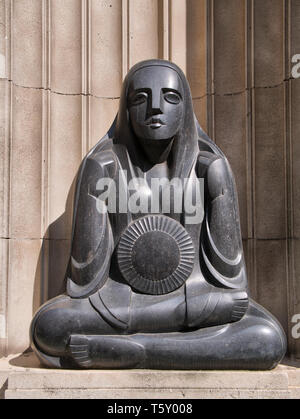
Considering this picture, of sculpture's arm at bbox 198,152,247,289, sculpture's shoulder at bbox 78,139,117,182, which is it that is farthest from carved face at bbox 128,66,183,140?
sculpture's arm at bbox 198,152,247,289

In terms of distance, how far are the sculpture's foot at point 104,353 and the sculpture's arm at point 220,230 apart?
27.1 inches

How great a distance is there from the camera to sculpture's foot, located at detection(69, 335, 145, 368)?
3389 millimetres

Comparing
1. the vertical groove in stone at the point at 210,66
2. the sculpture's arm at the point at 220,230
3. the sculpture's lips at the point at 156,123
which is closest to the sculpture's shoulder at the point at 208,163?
the sculpture's arm at the point at 220,230

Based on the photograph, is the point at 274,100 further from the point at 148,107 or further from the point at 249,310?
the point at 249,310

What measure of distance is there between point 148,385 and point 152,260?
2.50 ft

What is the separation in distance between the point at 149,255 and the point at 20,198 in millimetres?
1429

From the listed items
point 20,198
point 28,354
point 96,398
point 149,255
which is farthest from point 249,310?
point 20,198

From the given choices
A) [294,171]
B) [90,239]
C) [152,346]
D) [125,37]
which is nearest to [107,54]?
[125,37]

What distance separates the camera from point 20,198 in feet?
15.1

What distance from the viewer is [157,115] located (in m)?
3.75
